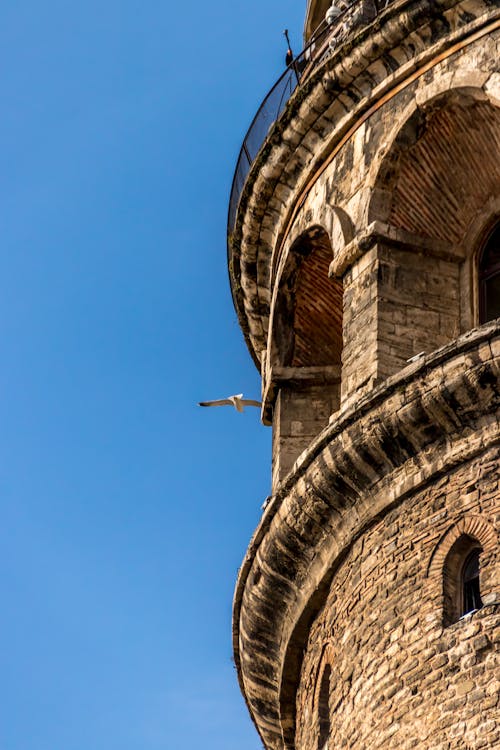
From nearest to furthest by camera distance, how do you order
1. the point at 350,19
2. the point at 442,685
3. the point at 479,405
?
1. the point at 442,685
2. the point at 479,405
3. the point at 350,19

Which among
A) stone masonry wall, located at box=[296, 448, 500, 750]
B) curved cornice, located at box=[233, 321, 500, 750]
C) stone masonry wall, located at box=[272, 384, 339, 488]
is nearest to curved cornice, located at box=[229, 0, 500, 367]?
stone masonry wall, located at box=[272, 384, 339, 488]

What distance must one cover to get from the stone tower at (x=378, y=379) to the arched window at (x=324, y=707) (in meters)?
0.02

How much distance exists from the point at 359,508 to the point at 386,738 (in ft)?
7.82

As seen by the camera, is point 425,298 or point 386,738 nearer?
point 386,738

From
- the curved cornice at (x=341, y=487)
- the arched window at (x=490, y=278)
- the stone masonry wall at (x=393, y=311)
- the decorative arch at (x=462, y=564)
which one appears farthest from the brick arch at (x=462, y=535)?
the arched window at (x=490, y=278)

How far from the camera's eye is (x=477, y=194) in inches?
797

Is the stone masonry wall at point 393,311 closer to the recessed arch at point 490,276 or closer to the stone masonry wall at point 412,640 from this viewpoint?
the recessed arch at point 490,276

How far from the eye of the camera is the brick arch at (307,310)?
21500 millimetres

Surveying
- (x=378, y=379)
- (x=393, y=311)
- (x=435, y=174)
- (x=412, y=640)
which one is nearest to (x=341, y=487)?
(x=378, y=379)

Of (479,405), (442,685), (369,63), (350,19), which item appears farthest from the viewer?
(350,19)

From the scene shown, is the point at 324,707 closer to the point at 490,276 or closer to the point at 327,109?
the point at 490,276

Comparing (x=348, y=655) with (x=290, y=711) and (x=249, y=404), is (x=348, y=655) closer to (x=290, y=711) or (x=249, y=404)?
(x=290, y=711)

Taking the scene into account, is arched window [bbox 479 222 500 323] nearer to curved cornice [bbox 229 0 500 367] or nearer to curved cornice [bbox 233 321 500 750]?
curved cornice [bbox 229 0 500 367]

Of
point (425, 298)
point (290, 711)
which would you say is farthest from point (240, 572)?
point (425, 298)
